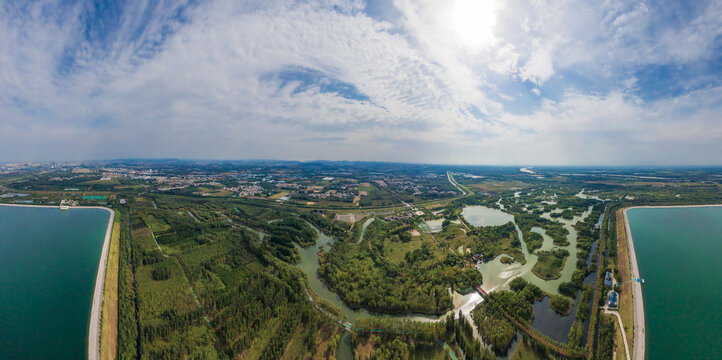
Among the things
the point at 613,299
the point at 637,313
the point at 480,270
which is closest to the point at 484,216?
the point at 480,270

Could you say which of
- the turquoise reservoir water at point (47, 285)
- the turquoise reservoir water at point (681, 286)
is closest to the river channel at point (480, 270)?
the turquoise reservoir water at point (681, 286)

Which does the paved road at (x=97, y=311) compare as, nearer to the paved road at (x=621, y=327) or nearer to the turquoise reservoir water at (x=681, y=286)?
the paved road at (x=621, y=327)

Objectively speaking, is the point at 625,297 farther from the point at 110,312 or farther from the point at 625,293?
the point at 110,312

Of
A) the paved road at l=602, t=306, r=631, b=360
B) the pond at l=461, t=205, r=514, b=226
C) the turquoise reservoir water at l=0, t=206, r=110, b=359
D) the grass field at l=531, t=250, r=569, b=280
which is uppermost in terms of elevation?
the pond at l=461, t=205, r=514, b=226

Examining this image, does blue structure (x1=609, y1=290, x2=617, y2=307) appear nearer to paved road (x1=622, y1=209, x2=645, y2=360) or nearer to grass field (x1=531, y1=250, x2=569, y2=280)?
paved road (x1=622, y1=209, x2=645, y2=360)

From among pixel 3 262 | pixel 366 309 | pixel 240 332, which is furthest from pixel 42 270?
pixel 366 309

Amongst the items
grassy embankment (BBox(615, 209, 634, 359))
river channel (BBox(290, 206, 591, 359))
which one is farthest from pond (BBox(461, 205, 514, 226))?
grassy embankment (BBox(615, 209, 634, 359))

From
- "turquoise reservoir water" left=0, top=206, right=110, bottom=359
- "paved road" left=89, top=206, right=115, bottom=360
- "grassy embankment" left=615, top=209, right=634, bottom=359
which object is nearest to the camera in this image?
"paved road" left=89, top=206, right=115, bottom=360

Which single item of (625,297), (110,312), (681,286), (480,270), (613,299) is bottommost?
(110,312)
